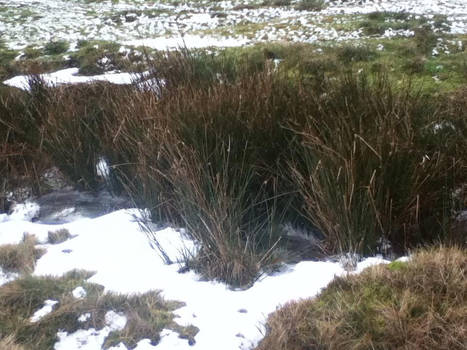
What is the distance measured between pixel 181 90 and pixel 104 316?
1984 millimetres

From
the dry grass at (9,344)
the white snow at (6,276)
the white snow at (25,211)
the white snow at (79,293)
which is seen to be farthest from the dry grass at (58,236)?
the dry grass at (9,344)

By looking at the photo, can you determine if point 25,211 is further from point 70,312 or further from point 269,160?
point 269,160

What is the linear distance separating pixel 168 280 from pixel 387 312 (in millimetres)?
1297

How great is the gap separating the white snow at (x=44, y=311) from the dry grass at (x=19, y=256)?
45cm

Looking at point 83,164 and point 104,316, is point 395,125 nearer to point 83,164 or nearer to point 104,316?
point 104,316

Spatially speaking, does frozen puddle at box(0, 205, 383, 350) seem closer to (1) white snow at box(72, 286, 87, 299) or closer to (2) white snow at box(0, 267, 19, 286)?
(1) white snow at box(72, 286, 87, 299)

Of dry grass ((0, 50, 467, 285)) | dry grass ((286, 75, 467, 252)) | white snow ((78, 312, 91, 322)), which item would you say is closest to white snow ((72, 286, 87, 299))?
white snow ((78, 312, 91, 322))

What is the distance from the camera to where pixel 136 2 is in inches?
838

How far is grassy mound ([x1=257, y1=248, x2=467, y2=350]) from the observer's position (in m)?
2.32

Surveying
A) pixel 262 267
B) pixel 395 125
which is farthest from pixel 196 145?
pixel 395 125

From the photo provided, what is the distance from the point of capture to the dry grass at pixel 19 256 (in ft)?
10.5

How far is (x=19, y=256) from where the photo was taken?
10.8 feet

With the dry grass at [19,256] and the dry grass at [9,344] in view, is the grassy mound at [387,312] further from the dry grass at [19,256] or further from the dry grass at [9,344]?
the dry grass at [19,256]

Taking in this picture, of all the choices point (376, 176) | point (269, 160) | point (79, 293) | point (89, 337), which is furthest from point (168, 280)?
point (376, 176)
